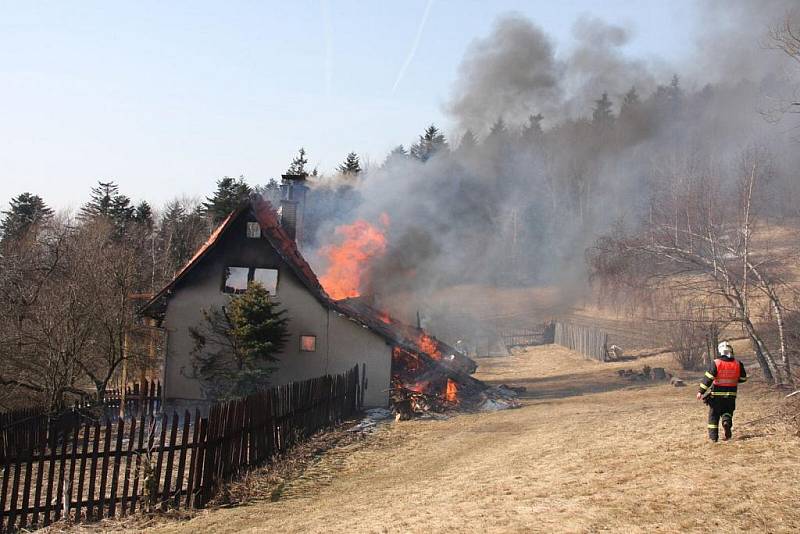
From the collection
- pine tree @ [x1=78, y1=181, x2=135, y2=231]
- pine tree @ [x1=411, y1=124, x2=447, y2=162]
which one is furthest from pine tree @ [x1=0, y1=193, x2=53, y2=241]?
pine tree @ [x1=411, y1=124, x2=447, y2=162]

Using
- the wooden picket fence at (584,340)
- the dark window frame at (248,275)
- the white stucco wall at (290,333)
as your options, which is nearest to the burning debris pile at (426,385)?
the white stucco wall at (290,333)

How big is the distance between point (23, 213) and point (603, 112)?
54379mm

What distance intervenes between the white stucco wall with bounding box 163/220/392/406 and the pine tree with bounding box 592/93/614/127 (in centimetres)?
4746

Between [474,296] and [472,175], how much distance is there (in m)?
10.9

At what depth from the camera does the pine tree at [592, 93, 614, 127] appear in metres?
64.1

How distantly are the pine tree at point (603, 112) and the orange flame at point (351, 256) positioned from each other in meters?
36.7

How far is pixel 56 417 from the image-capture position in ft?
49.4

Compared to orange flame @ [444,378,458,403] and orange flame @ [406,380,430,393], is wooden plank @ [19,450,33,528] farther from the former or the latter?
orange flame @ [444,378,458,403]

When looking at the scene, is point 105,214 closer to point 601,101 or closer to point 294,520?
point 601,101

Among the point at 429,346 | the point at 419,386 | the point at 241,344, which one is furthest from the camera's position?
the point at 429,346

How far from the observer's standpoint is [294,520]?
10539mm

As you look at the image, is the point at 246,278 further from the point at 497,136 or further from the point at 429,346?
the point at 497,136

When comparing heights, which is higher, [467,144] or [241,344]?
[467,144]

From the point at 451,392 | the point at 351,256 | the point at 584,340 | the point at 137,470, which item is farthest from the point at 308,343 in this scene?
the point at 584,340
